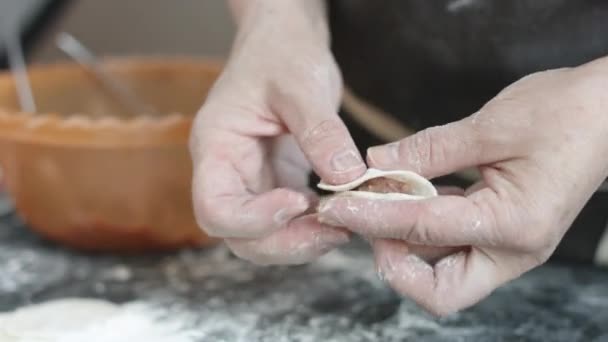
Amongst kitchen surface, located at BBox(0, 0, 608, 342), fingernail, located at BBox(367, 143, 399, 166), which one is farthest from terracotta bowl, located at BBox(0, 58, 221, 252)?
fingernail, located at BBox(367, 143, 399, 166)

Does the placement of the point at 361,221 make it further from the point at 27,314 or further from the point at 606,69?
the point at 27,314

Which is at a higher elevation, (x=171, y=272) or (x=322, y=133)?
(x=322, y=133)

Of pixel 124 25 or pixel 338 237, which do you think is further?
pixel 124 25

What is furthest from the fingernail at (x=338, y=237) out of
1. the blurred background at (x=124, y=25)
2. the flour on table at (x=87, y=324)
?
the blurred background at (x=124, y=25)

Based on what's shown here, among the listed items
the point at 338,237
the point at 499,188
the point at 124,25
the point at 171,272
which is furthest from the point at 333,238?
the point at 124,25

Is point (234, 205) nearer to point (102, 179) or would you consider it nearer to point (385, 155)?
point (385, 155)

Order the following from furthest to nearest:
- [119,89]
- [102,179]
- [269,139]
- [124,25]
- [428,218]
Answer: [124,25] < [119,89] < [102,179] < [269,139] < [428,218]

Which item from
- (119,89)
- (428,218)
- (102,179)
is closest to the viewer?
(428,218)
